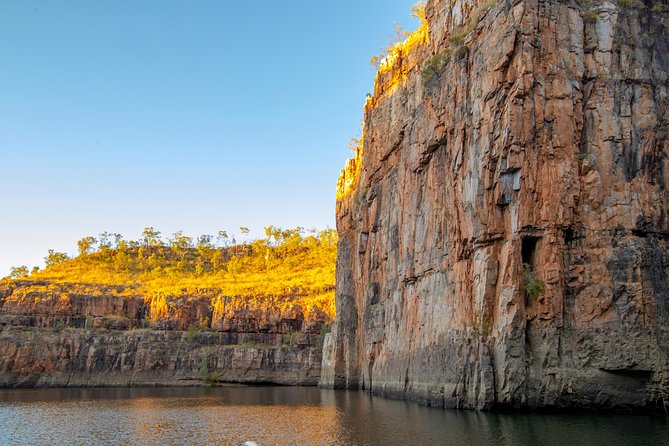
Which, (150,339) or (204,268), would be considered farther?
(204,268)

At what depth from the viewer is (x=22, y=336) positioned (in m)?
88.6

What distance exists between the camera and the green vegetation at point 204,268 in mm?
106000

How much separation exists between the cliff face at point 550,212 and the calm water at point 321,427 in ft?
9.24

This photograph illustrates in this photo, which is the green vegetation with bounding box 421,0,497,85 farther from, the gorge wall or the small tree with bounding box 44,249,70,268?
the small tree with bounding box 44,249,70,268

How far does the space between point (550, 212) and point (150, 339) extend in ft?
231

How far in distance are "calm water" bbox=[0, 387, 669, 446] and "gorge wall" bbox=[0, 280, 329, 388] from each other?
137 feet

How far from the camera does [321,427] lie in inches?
1407

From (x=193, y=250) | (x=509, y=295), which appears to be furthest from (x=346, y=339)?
(x=193, y=250)

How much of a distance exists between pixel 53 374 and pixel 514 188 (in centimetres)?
7259

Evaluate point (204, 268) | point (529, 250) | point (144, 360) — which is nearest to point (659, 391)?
point (529, 250)

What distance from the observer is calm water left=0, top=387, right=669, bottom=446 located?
28.5 m

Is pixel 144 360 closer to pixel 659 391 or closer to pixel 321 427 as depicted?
pixel 321 427

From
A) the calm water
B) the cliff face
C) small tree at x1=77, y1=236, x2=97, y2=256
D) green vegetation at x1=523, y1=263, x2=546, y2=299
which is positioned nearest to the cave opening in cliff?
the cliff face

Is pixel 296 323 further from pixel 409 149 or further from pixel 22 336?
pixel 409 149
